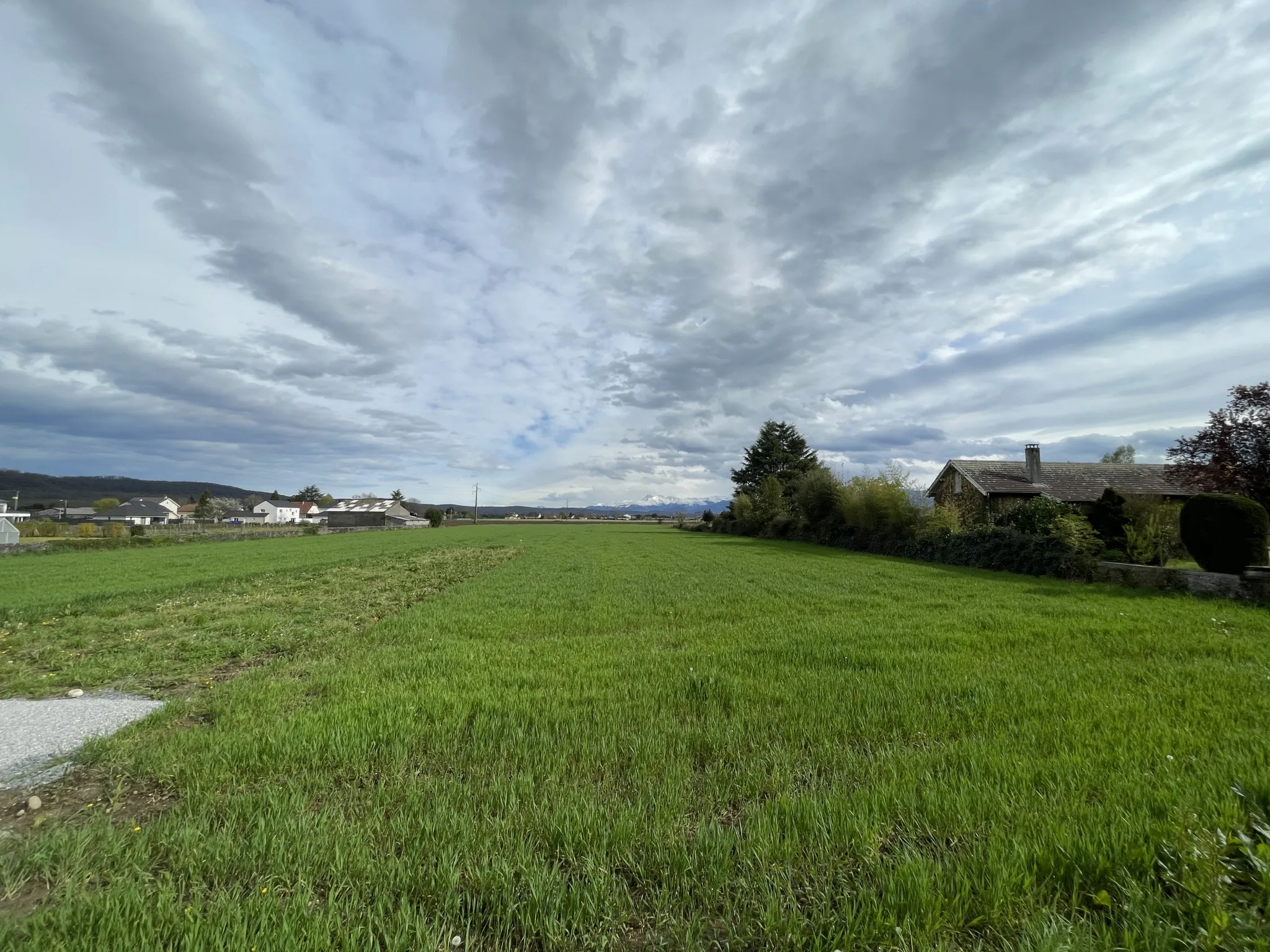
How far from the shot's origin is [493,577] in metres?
17.5

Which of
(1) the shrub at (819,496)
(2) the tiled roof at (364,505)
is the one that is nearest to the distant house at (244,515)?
(2) the tiled roof at (364,505)

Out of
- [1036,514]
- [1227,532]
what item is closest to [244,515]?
[1036,514]

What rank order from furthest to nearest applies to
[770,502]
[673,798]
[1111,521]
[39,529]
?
[39,529]
[770,502]
[1111,521]
[673,798]

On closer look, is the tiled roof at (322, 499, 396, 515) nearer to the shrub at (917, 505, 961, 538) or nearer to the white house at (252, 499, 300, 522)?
the white house at (252, 499, 300, 522)

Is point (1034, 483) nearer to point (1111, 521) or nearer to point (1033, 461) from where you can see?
point (1033, 461)

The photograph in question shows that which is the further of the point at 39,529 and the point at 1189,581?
the point at 39,529

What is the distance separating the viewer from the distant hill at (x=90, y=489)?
137125mm

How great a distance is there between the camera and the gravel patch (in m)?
3.80

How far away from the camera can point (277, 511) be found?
125 metres

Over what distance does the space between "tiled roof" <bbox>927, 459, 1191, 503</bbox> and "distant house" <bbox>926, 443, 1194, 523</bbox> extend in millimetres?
27

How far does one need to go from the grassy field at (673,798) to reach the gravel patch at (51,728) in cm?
28

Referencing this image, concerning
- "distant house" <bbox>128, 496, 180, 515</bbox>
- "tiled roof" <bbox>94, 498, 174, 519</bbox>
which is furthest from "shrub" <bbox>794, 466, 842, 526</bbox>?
"distant house" <bbox>128, 496, 180, 515</bbox>

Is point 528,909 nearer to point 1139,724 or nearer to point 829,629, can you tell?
point 1139,724

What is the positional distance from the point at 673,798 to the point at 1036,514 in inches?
962
